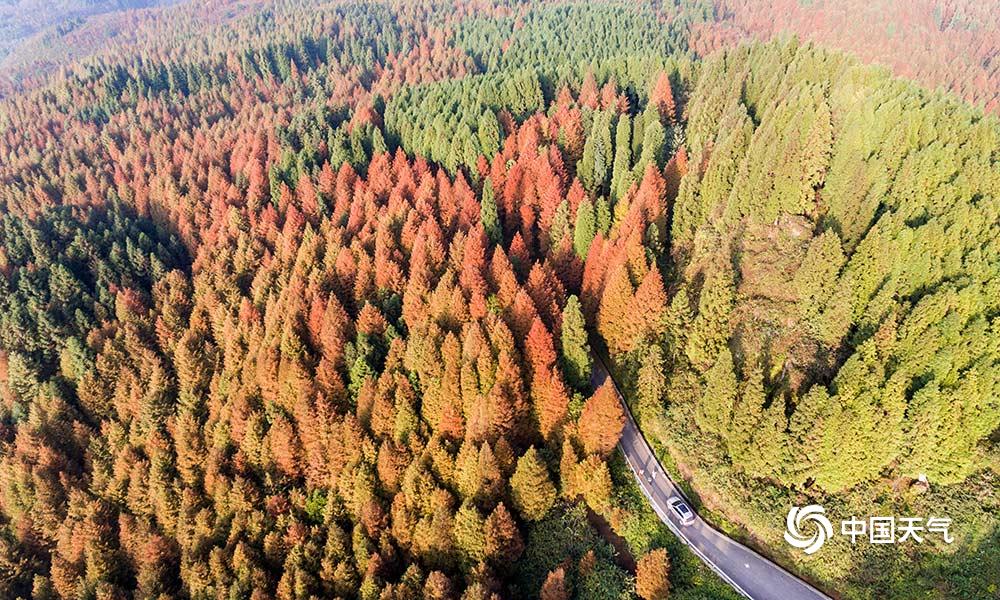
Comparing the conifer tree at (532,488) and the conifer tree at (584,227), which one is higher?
the conifer tree at (584,227)

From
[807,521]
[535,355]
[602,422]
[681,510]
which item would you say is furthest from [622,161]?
[807,521]

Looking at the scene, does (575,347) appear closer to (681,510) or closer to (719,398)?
(719,398)

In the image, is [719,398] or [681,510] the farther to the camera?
[681,510]

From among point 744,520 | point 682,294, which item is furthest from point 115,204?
point 744,520

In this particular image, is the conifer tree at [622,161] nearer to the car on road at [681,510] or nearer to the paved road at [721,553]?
the paved road at [721,553]

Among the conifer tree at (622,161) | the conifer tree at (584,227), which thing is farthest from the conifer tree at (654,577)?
the conifer tree at (622,161)

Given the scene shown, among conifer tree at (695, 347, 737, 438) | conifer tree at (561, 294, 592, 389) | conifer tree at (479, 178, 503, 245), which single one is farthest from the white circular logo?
conifer tree at (479, 178, 503, 245)
